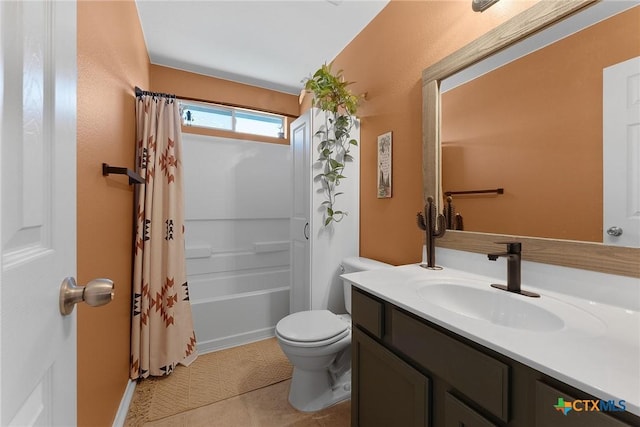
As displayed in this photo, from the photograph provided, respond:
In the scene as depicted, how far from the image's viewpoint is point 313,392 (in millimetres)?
1540

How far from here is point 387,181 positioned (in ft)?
5.78

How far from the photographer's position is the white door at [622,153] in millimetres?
778

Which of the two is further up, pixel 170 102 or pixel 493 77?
pixel 170 102

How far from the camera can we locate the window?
275cm

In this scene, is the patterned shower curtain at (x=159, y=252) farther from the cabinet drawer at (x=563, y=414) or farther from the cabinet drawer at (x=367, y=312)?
the cabinet drawer at (x=563, y=414)

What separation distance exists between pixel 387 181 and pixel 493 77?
2.55 ft

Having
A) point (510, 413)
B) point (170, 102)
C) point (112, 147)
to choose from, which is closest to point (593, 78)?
point (510, 413)

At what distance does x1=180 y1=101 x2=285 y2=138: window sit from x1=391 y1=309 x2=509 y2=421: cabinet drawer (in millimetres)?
2702

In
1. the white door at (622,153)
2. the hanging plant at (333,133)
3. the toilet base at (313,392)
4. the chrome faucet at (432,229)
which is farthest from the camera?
the hanging plant at (333,133)

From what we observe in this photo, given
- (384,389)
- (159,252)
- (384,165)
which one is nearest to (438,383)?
(384,389)

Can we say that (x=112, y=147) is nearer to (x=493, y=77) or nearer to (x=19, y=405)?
(x=19, y=405)

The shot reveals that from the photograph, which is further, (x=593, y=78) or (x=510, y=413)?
(x=593, y=78)

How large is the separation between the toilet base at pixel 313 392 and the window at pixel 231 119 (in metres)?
2.49

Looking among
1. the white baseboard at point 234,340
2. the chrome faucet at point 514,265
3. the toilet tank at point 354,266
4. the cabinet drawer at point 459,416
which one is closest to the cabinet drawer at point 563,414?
the cabinet drawer at point 459,416
